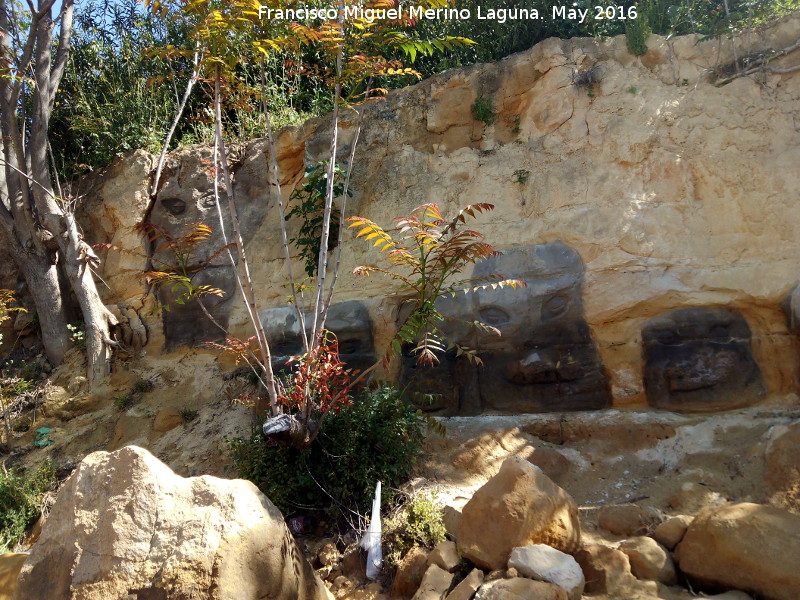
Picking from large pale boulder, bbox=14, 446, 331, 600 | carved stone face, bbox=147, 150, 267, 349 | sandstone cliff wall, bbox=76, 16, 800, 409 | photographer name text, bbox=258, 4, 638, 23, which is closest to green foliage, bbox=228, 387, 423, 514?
large pale boulder, bbox=14, 446, 331, 600

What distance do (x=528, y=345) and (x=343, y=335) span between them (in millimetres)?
1817

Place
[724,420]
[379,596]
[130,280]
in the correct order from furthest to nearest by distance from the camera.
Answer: [130,280]
[724,420]
[379,596]

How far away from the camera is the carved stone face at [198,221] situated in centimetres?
751

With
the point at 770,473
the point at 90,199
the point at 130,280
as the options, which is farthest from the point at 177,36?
the point at 770,473

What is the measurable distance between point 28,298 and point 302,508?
18.0ft

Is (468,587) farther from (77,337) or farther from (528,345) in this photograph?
(77,337)

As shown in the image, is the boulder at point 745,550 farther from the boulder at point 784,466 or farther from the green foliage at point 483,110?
the green foliage at point 483,110

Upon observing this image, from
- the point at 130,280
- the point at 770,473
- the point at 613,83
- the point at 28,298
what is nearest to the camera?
the point at 770,473

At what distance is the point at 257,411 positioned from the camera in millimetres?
6238

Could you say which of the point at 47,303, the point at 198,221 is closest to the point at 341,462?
the point at 198,221

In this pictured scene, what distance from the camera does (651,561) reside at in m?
3.80

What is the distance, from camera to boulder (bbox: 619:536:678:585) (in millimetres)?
3766

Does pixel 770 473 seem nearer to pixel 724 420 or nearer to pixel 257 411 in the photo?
pixel 724 420

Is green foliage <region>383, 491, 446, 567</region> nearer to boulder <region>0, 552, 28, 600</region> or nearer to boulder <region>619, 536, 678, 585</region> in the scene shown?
boulder <region>619, 536, 678, 585</region>
